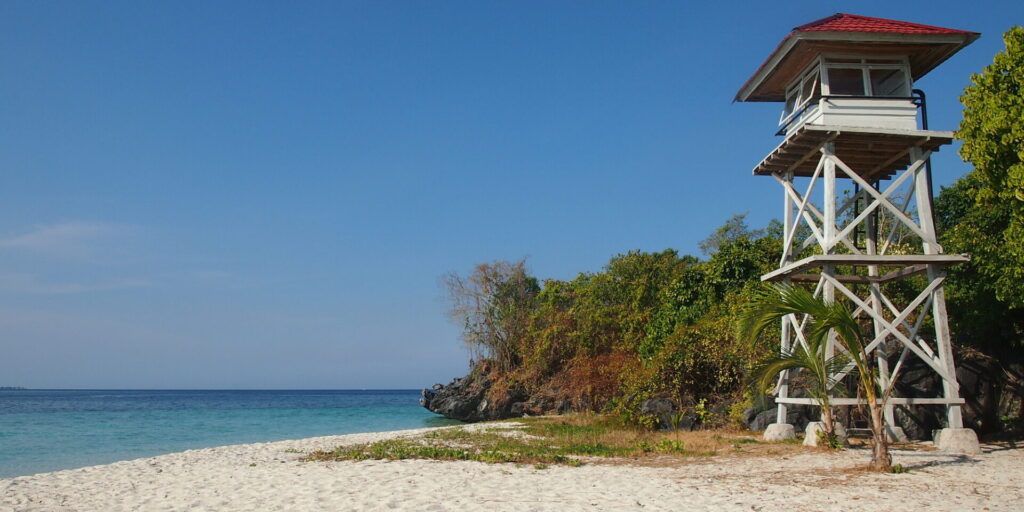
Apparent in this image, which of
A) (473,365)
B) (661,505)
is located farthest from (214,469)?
(473,365)

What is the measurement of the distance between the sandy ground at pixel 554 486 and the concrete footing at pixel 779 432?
2.13 m

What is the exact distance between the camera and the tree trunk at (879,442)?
9984mm

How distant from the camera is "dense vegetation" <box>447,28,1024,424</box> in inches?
498

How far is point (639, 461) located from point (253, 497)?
6.34 meters

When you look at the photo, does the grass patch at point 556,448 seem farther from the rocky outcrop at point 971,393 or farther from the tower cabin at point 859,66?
the tower cabin at point 859,66

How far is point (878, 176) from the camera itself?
53.1 feet

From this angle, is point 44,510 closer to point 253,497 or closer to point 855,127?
point 253,497

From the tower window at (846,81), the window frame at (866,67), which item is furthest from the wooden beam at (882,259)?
the tower window at (846,81)

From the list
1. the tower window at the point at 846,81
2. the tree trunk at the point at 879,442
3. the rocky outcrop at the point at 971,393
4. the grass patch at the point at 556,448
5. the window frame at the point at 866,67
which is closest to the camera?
the tree trunk at the point at 879,442

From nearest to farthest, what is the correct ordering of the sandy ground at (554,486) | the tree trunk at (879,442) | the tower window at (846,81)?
the sandy ground at (554,486)
the tree trunk at (879,442)
the tower window at (846,81)

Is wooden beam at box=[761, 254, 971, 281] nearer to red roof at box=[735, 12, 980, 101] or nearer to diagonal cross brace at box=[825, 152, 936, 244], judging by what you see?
diagonal cross brace at box=[825, 152, 936, 244]

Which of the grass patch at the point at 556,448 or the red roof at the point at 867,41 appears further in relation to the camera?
the red roof at the point at 867,41

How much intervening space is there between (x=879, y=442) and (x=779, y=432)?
479 cm

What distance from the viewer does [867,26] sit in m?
13.9
